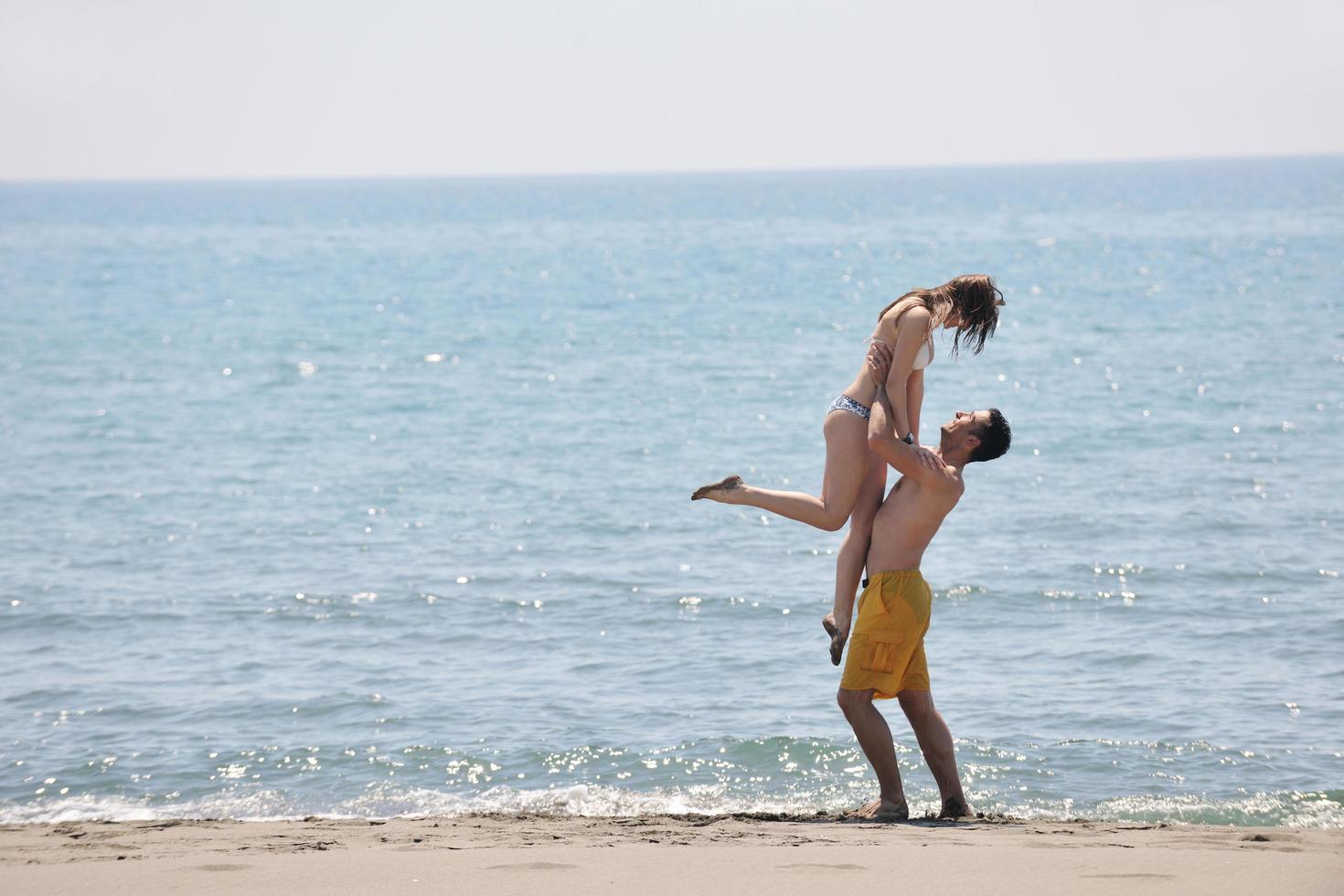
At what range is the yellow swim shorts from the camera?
6.07 m

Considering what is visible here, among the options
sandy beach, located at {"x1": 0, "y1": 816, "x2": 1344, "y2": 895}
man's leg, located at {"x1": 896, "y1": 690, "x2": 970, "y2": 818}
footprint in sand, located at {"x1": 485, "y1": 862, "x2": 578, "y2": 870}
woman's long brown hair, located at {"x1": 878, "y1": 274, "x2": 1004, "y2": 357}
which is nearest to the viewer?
sandy beach, located at {"x1": 0, "y1": 816, "x2": 1344, "y2": 895}

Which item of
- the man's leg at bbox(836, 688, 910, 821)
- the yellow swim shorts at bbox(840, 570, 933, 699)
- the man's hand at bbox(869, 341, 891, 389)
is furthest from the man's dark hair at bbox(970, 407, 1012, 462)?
the man's leg at bbox(836, 688, 910, 821)

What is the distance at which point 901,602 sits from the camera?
6.07 meters

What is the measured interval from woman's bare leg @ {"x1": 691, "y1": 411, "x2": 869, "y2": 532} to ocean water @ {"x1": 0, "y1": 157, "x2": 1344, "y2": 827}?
177 centimetres

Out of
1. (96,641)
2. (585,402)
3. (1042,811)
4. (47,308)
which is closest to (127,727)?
(96,641)

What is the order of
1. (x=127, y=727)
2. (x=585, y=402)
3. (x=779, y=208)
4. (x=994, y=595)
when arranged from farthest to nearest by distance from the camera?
1. (x=779, y=208)
2. (x=585, y=402)
3. (x=994, y=595)
4. (x=127, y=727)

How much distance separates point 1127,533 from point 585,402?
11.0 metres

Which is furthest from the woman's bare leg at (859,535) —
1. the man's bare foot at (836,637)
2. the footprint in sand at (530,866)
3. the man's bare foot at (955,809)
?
the footprint in sand at (530,866)

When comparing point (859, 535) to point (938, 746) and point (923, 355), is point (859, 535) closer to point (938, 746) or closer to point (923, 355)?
point (923, 355)

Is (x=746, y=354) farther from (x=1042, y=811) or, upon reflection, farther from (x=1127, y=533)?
(x=1042, y=811)

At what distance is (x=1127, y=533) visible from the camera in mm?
12547

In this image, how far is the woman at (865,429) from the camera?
19.7 ft

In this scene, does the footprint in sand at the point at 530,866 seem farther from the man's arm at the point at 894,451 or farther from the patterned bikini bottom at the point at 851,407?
the patterned bikini bottom at the point at 851,407

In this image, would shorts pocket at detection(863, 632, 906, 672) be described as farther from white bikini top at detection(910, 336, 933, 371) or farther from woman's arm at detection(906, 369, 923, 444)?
white bikini top at detection(910, 336, 933, 371)
